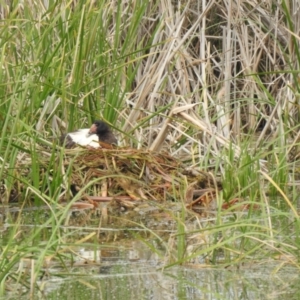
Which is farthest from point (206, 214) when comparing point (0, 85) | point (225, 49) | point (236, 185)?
point (225, 49)

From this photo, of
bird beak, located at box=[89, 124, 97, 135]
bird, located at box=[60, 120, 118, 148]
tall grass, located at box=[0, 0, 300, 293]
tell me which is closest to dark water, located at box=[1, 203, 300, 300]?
tall grass, located at box=[0, 0, 300, 293]

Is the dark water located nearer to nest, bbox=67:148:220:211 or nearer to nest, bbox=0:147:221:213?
nest, bbox=0:147:221:213

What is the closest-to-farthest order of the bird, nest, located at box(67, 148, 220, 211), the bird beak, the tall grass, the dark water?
the dark water, the tall grass, nest, located at box(67, 148, 220, 211), the bird, the bird beak

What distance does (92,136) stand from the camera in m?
6.27

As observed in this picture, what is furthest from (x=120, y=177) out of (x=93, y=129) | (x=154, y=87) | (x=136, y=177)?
(x=154, y=87)

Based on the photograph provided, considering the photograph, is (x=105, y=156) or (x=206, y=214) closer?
(x=206, y=214)

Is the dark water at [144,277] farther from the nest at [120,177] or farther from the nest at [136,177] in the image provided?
the nest at [136,177]

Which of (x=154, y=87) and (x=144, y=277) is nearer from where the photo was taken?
(x=144, y=277)

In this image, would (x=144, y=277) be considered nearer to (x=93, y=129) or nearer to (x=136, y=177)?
(x=136, y=177)

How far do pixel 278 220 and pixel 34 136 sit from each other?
4.32 ft

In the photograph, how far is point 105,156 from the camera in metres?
6.08

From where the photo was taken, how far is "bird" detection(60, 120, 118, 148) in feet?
20.2

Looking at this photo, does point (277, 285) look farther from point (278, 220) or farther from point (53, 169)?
point (53, 169)

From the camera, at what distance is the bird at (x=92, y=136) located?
614 centimetres
